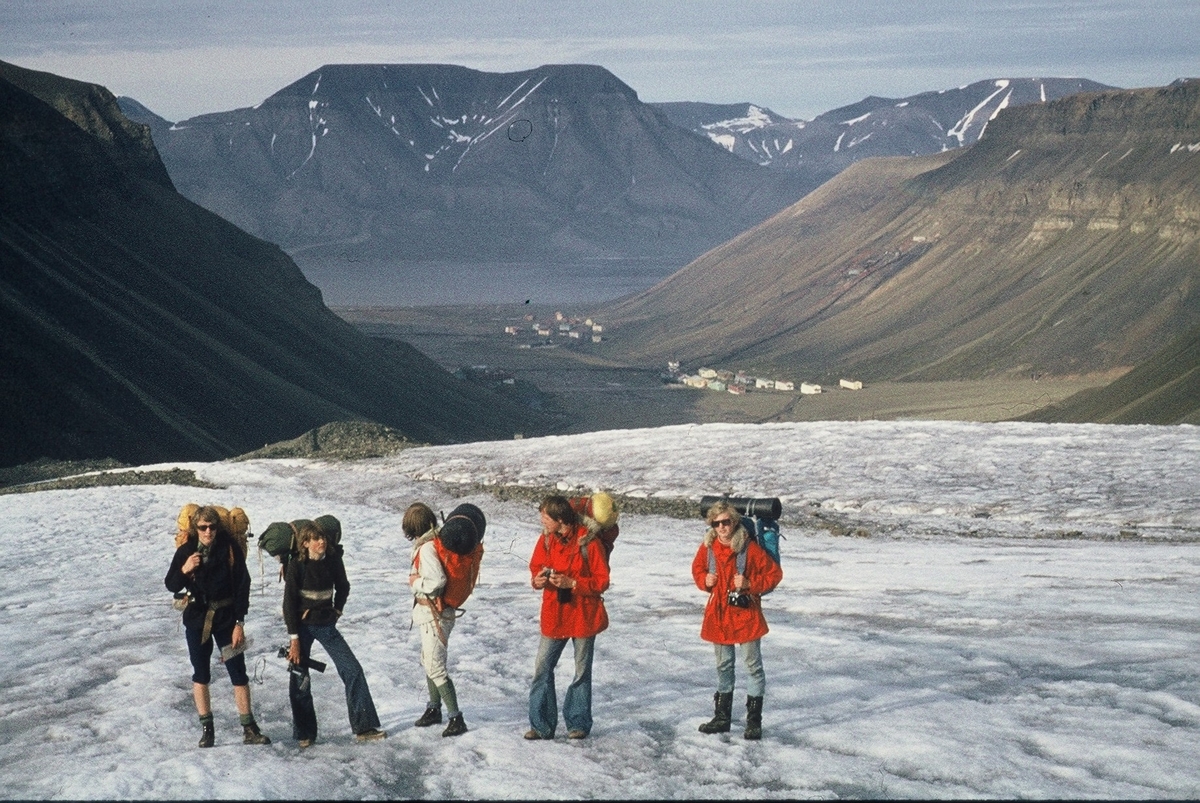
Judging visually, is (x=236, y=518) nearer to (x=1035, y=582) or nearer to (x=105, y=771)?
(x=105, y=771)

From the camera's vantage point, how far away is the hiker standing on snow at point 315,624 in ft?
41.4

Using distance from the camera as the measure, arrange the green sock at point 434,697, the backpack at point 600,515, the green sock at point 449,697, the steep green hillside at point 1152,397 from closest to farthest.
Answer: the backpack at point 600,515
the green sock at point 449,697
the green sock at point 434,697
the steep green hillside at point 1152,397

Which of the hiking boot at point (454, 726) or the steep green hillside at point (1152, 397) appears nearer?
the hiking boot at point (454, 726)

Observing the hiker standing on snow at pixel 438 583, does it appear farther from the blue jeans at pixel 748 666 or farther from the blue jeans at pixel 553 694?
the blue jeans at pixel 748 666

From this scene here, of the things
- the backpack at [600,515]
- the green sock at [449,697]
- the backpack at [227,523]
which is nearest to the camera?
the backpack at [600,515]

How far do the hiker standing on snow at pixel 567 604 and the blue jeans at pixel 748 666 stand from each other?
1.19 m

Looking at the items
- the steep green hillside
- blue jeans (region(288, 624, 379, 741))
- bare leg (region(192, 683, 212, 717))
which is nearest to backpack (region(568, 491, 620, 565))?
Result: blue jeans (region(288, 624, 379, 741))

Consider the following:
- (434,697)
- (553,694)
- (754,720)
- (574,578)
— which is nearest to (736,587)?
(754,720)

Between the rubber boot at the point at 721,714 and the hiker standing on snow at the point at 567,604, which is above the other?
the hiker standing on snow at the point at 567,604

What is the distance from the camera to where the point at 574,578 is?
1258cm

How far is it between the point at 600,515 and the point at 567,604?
0.93 metres

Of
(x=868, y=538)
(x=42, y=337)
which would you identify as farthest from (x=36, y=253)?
(x=868, y=538)

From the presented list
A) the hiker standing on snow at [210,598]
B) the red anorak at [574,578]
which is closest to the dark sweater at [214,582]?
the hiker standing on snow at [210,598]

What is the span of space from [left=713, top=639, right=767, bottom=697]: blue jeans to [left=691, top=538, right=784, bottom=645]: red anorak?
113 millimetres
